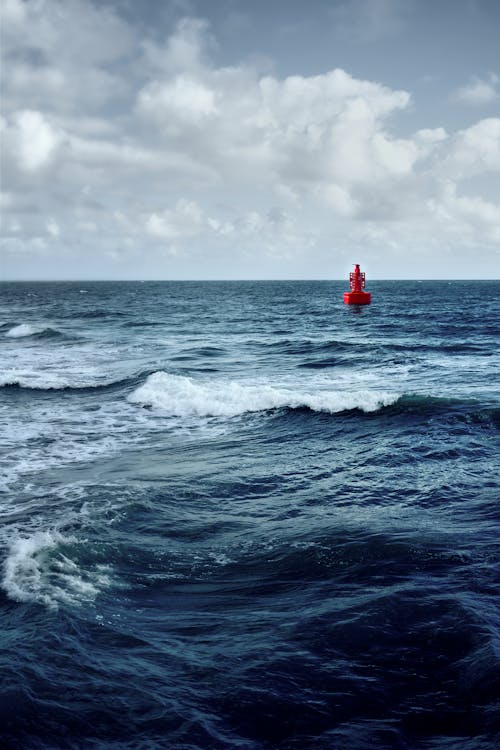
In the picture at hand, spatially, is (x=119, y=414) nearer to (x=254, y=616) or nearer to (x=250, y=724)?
(x=254, y=616)

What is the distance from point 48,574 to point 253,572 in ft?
9.57

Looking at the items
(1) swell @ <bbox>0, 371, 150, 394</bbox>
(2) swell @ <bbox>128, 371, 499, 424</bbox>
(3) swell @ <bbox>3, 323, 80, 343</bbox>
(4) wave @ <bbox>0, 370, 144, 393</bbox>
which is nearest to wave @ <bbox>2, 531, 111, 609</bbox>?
(2) swell @ <bbox>128, 371, 499, 424</bbox>

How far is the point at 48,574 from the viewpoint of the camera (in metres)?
7.59

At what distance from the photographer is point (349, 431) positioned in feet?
51.1

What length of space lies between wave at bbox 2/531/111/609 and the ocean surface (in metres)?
0.03

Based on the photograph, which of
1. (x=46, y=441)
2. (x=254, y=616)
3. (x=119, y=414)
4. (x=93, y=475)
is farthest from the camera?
(x=119, y=414)

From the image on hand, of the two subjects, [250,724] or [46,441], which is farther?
[46,441]

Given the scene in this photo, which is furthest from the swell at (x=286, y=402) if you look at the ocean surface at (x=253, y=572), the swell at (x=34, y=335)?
the swell at (x=34, y=335)

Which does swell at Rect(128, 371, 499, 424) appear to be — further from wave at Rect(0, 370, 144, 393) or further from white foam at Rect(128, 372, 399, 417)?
wave at Rect(0, 370, 144, 393)

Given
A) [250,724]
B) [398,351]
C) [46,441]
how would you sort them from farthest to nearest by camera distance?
[398,351]
[46,441]
[250,724]

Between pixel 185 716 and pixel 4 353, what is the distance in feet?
102

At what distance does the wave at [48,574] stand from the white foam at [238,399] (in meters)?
9.82

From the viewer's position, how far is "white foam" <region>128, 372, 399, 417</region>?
699 inches

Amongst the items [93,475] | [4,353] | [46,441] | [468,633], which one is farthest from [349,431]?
[4,353]
